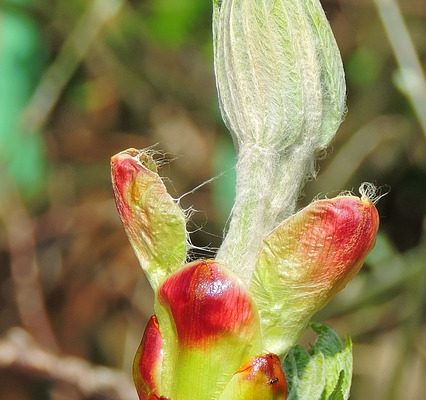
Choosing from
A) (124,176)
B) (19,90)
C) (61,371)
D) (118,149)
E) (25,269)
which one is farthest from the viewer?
(118,149)

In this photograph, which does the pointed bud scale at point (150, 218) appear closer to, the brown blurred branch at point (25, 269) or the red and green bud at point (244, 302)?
the red and green bud at point (244, 302)

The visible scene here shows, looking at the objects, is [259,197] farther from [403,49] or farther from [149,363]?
[403,49]

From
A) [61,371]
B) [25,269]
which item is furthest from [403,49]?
[25,269]

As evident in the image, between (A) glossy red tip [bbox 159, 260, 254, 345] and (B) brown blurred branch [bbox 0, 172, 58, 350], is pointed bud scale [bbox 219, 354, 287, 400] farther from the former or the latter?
(B) brown blurred branch [bbox 0, 172, 58, 350]

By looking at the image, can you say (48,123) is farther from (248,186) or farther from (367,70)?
(248,186)

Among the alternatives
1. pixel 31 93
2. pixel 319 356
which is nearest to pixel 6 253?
pixel 31 93

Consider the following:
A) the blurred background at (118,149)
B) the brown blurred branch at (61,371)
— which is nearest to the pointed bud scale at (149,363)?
the brown blurred branch at (61,371)

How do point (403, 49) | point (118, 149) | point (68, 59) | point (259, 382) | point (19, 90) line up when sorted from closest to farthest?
1. point (259, 382)
2. point (403, 49)
3. point (19, 90)
4. point (68, 59)
5. point (118, 149)
